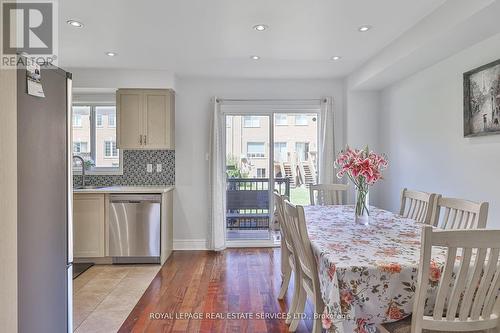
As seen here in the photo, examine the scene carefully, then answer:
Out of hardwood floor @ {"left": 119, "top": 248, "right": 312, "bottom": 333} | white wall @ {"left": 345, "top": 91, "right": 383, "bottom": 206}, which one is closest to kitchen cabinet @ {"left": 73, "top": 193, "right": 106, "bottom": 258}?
hardwood floor @ {"left": 119, "top": 248, "right": 312, "bottom": 333}

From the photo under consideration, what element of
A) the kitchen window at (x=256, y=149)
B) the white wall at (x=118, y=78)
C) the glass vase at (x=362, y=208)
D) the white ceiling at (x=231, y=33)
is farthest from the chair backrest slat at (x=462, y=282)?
the white wall at (x=118, y=78)

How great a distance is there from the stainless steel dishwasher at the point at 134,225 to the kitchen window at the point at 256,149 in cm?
151

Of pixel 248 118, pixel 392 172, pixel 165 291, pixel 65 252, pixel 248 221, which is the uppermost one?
pixel 248 118

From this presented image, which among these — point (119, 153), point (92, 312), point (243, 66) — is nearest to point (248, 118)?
point (243, 66)

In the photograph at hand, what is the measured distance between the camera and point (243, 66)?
157 inches

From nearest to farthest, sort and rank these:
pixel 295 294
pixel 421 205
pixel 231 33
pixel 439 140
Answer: pixel 295 294 → pixel 421 205 → pixel 231 33 → pixel 439 140

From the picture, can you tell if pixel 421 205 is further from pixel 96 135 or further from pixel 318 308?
pixel 96 135

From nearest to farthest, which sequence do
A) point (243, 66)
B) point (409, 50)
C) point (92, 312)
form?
1. point (92, 312)
2. point (409, 50)
3. point (243, 66)

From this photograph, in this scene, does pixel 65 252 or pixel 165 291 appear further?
pixel 165 291

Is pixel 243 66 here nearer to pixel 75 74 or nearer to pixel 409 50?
pixel 409 50

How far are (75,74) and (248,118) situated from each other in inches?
94.5

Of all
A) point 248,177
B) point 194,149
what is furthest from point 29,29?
point 248,177

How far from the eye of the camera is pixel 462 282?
1.33 m

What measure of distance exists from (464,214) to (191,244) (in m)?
3.44
